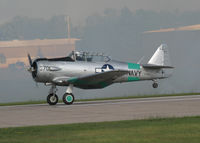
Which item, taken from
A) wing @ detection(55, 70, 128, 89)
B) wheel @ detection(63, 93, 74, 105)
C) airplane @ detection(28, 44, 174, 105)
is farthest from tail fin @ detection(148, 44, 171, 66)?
wheel @ detection(63, 93, 74, 105)

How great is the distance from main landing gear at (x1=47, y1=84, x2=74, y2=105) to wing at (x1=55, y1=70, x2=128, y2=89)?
1.24 ft

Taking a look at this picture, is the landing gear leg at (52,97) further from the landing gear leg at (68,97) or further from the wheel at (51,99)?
the landing gear leg at (68,97)

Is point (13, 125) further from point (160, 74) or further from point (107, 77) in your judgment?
point (160, 74)

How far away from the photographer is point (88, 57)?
914 inches

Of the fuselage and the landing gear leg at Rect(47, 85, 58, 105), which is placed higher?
the fuselage

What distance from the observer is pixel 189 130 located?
10914mm

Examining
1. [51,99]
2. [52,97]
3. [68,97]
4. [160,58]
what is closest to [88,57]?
[68,97]

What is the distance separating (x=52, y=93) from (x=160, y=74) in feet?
21.9

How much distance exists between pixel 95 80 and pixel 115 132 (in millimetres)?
12124

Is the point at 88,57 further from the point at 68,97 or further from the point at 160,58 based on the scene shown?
the point at 160,58

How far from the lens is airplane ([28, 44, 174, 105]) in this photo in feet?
72.6

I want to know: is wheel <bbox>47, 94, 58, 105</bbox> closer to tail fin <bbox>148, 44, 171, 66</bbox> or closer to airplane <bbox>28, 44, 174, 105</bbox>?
airplane <bbox>28, 44, 174, 105</bbox>

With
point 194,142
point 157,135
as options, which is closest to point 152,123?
point 157,135

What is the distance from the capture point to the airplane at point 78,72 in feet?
72.6
